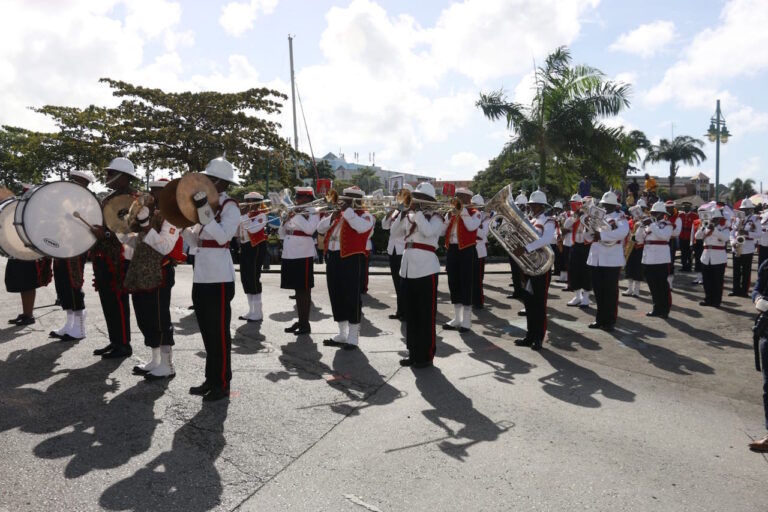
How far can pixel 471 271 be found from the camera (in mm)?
8773

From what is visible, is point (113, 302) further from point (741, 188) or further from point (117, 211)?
point (741, 188)

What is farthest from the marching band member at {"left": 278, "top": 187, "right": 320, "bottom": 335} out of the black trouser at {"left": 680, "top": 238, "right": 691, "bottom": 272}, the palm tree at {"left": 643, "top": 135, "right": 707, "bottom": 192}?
the palm tree at {"left": 643, "top": 135, "right": 707, "bottom": 192}

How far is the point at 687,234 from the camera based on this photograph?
1666 centimetres

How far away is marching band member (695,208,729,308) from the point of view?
11.0m

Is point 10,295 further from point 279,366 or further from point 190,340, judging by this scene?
point 279,366

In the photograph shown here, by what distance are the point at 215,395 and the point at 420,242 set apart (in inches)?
113

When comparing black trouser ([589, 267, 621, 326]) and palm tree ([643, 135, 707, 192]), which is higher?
palm tree ([643, 135, 707, 192])

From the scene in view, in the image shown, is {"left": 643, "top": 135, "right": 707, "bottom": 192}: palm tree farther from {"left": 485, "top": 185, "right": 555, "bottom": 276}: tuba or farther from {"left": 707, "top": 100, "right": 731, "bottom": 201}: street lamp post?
{"left": 485, "top": 185, "right": 555, "bottom": 276}: tuba

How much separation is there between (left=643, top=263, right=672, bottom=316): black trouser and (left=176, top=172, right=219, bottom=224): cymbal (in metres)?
7.96

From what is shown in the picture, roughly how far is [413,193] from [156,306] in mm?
3089

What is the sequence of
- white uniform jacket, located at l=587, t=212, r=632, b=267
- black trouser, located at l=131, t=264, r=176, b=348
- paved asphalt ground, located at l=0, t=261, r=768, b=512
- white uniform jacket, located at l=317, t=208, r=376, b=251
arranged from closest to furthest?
paved asphalt ground, located at l=0, t=261, r=768, b=512 → black trouser, located at l=131, t=264, r=176, b=348 → white uniform jacket, located at l=317, t=208, r=376, b=251 → white uniform jacket, located at l=587, t=212, r=632, b=267

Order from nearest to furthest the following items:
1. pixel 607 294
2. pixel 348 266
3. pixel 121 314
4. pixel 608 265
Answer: pixel 121 314, pixel 348 266, pixel 607 294, pixel 608 265

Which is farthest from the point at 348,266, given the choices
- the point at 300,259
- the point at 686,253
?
the point at 686,253

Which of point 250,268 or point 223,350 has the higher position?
point 250,268
